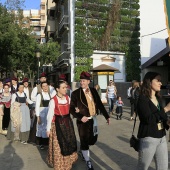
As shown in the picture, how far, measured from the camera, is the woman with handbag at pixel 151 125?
143 inches

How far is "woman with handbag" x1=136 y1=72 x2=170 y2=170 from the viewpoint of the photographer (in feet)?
11.9

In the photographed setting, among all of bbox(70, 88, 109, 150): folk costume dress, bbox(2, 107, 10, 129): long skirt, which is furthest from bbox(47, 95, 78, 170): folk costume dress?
bbox(2, 107, 10, 129): long skirt

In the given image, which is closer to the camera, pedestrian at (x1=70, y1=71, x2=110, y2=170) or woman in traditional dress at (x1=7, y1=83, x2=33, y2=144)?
pedestrian at (x1=70, y1=71, x2=110, y2=170)

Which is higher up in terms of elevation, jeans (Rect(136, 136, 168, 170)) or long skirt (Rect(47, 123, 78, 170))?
jeans (Rect(136, 136, 168, 170))

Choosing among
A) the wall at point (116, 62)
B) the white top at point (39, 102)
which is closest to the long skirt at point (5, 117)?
the white top at point (39, 102)

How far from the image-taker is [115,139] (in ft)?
26.4

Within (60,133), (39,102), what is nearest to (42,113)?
(39,102)

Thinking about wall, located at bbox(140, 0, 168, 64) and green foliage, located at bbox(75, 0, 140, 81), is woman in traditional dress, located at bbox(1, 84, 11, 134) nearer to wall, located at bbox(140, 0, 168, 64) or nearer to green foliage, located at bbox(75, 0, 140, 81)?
green foliage, located at bbox(75, 0, 140, 81)

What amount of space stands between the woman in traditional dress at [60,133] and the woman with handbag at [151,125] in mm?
1771

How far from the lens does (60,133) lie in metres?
5.20

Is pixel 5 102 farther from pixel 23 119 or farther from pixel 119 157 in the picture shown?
pixel 119 157

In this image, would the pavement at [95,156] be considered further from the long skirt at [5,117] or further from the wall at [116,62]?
the wall at [116,62]

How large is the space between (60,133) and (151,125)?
204 centimetres

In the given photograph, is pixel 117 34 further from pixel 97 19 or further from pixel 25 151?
pixel 25 151
